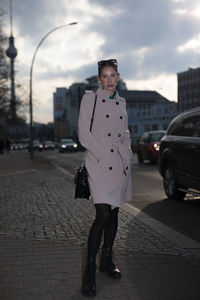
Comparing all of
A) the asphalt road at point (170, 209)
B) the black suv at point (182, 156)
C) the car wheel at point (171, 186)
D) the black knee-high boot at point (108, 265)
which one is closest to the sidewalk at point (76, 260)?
the black knee-high boot at point (108, 265)

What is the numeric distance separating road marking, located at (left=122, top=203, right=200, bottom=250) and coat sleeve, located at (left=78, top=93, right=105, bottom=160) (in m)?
2.03

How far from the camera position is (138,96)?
157 metres

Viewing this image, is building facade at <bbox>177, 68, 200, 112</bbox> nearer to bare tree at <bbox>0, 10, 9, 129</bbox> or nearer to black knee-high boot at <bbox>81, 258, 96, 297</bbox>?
bare tree at <bbox>0, 10, 9, 129</bbox>

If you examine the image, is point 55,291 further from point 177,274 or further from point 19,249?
point 19,249

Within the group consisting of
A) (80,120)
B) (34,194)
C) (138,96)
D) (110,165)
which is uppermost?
(138,96)

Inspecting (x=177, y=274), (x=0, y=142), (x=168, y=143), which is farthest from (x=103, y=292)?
(x=0, y=142)

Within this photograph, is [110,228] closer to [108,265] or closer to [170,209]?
[108,265]

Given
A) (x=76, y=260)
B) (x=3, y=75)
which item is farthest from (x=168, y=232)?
(x=3, y=75)

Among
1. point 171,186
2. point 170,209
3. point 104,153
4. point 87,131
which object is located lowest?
point 170,209

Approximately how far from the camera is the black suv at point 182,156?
805 centimetres

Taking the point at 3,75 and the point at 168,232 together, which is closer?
the point at 168,232

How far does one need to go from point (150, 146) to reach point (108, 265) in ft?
59.1

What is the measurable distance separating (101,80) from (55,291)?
1.73 metres

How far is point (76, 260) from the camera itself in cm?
455
